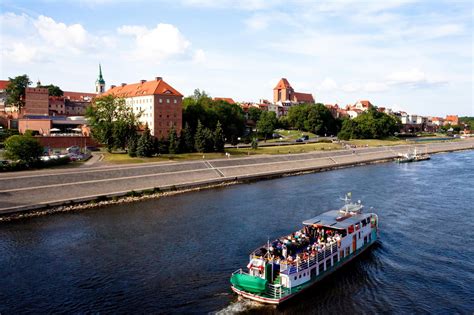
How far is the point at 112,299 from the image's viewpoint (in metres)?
26.8

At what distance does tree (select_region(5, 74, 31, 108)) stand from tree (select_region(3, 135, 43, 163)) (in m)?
77.7

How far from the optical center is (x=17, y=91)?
5079 inches

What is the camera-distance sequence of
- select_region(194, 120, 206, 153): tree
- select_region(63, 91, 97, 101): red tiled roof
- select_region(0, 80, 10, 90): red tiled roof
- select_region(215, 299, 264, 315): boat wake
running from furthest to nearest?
1. select_region(63, 91, 97, 101): red tiled roof
2. select_region(0, 80, 10, 90): red tiled roof
3. select_region(194, 120, 206, 153): tree
4. select_region(215, 299, 264, 315): boat wake

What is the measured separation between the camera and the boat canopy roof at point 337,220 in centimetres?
3456

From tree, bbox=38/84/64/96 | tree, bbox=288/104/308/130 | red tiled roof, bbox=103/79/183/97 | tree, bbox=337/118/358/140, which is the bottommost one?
tree, bbox=337/118/358/140

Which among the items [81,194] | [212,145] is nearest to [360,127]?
[212,145]

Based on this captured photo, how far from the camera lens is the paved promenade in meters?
51.6

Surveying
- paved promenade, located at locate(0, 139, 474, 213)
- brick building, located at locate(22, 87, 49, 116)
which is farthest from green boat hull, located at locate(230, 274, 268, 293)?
brick building, located at locate(22, 87, 49, 116)

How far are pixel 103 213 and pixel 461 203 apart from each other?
46.8 metres

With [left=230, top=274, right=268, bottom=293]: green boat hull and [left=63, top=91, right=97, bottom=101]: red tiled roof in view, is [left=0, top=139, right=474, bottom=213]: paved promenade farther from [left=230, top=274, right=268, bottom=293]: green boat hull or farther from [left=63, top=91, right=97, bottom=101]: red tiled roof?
[left=63, top=91, right=97, bottom=101]: red tiled roof

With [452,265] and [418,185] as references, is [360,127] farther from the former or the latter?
[452,265]

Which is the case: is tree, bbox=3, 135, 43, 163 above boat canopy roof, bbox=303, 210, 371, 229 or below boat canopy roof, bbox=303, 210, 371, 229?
above

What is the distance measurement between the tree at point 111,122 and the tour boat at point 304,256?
56.8m

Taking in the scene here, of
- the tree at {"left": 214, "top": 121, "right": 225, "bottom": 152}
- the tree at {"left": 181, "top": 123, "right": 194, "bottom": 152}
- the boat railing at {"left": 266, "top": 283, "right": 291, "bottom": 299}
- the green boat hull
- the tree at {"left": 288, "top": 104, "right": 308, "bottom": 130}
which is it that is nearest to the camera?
the green boat hull
